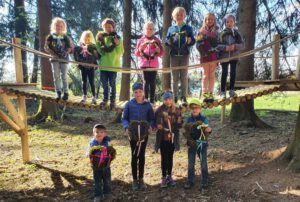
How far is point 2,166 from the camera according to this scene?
20.4ft

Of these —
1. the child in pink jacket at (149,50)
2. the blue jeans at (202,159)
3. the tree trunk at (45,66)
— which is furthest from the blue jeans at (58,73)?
the tree trunk at (45,66)

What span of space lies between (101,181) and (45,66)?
627 cm

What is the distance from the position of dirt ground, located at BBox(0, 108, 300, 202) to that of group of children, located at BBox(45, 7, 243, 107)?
1183 mm

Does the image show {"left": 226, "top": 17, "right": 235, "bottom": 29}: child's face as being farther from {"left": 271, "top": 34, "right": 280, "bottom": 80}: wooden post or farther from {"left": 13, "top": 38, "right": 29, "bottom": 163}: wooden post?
{"left": 13, "top": 38, "right": 29, "bottom": 163}: wooden post

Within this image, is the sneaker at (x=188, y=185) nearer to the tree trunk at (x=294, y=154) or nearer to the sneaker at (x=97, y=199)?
the sneaker at (x=97, y=199)

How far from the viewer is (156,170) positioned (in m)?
5.56

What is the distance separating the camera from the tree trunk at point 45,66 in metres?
9.62

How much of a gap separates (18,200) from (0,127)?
5.66m

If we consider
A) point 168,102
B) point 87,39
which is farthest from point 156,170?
point 87,39

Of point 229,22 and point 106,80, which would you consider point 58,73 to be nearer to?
point 106,80

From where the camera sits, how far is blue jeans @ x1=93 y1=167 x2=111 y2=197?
Answer: 4367 millimetres

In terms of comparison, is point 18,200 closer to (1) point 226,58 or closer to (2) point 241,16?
(1) point 226,58

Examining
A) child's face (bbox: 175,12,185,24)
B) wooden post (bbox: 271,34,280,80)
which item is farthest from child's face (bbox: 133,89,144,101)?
wooden post (bbox: 271,34,280,80)

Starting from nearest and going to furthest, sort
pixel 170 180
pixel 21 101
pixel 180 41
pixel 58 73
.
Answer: pixel 170 180, pixel 180 41, pixel 58 73, pixel 21 101
